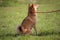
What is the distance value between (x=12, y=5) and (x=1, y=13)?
219 cm

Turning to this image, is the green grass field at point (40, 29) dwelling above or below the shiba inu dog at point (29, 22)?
below

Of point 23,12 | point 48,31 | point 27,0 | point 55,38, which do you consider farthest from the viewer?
point 27,0

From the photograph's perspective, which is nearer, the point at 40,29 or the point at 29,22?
the point at 29,22

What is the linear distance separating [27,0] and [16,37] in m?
7.78

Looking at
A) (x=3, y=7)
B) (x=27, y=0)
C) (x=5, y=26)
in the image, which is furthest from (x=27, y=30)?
(x=27, y=0)

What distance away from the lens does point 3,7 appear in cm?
1259

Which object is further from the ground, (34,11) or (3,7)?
(34,11)

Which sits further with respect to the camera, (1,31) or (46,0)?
(46,0)

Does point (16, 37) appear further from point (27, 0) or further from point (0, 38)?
point (27, 0)

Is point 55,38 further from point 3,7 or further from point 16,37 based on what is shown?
point 3,7

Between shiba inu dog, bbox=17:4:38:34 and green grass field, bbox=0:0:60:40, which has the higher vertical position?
shiba inu dog, bbox=17:4:38:34

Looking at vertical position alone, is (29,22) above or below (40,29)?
above

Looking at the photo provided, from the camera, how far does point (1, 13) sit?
11023mm

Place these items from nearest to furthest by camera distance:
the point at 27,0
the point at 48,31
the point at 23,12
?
the point at 48,31 → the point at 23,12 → the point at 27,0
